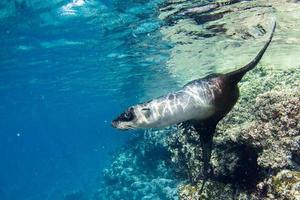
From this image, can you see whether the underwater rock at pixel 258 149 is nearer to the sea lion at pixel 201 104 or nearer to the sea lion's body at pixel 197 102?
the sea lion at pixel 201 104

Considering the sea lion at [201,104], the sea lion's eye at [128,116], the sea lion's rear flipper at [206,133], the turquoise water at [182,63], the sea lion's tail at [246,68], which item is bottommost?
the turquoise water at [182,63]

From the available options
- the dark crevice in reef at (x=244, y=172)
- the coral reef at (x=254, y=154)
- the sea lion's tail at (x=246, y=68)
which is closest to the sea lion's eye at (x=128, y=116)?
the sea lion's tail at (x=246, y=68)

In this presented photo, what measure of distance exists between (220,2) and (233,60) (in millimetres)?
11386

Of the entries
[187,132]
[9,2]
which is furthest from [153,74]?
[187,132]

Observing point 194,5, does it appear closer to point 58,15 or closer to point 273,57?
point 58,15

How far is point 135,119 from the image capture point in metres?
4.76

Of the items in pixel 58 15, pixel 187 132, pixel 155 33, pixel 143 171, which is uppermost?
pixel 58 15

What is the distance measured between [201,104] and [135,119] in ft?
3.93

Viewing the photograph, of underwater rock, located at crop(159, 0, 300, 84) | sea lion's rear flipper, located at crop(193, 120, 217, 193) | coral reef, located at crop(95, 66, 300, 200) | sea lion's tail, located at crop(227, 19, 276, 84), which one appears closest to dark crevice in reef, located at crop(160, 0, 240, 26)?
underwater rock, located at crop(159, 0, 300, 84)

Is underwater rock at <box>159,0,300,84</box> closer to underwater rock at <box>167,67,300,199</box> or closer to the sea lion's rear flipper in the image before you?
underwater rock at <box>167,67,300,199</box>

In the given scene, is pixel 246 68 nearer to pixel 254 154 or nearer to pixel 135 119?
pixel 135 119

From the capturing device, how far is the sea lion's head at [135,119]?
4.68 metres

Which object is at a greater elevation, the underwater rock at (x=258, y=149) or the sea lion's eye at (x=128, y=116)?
the sea lion's eye at (x=128, y=116)

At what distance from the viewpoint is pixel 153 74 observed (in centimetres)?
3072
